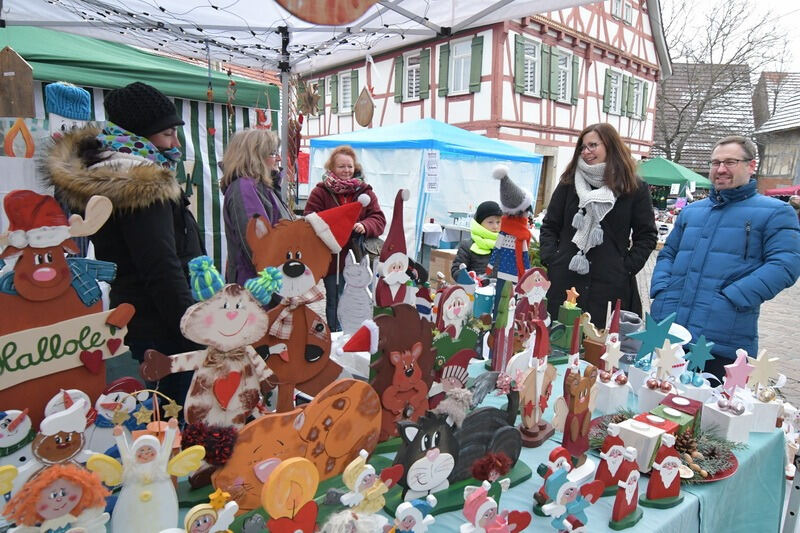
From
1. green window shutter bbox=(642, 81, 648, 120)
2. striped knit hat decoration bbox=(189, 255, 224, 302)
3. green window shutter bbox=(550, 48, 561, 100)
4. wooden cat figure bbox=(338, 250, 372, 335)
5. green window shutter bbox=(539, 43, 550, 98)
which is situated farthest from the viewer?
green window shutter bbox=(642, 81, 648, 120)

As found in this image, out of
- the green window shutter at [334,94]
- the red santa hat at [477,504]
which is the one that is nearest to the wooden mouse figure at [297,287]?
the red santa hat at [477,504]

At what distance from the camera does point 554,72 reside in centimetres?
1015

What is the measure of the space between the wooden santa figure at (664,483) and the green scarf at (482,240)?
2084 millimetres

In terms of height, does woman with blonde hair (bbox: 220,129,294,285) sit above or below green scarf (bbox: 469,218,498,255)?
above

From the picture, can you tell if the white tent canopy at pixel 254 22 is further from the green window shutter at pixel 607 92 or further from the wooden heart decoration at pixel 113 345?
the green window shutter at pixel 607 92

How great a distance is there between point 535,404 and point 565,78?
10820mm

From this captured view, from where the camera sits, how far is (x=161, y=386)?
131cm

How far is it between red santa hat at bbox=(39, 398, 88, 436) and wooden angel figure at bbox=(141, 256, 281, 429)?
12 centimetres

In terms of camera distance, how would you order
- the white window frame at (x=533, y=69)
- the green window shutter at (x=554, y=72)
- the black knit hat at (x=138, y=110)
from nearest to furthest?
the black knit hat at (x=138, y=110) < the white window frame at (x=533, y=69) < the green window shutter at (x=554, y=72)

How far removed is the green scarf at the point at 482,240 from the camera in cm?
323

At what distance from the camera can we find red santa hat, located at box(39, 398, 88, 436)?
2.65ft

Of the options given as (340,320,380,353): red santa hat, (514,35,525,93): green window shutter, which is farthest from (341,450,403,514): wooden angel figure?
(514,35,525,93): green window shutter

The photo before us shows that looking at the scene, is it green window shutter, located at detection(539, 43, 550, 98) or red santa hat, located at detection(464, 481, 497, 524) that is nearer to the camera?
red santa hat, located at detection(464, 481, 497, 524)

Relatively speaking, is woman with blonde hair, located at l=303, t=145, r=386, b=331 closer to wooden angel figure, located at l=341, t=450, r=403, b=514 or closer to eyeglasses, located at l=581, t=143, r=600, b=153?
eyeglasses, located at l=581, t=143, r=600, b=153
